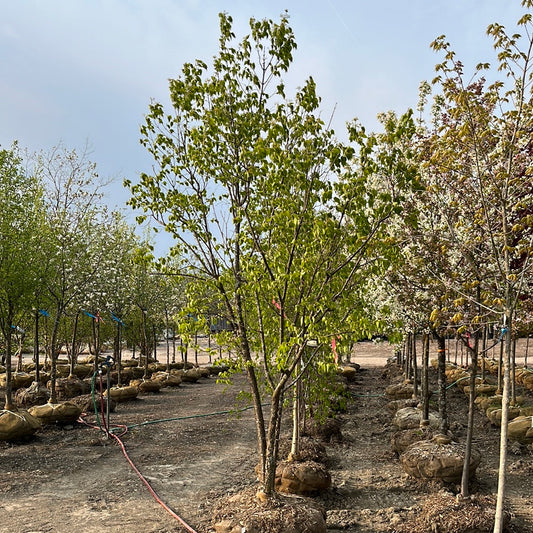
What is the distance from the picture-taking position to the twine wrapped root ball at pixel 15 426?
426 inches

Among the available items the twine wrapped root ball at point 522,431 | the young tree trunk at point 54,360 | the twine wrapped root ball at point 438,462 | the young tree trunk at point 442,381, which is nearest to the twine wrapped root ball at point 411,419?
the young tree trunk at point 442,381

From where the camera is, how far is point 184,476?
29.0 ft

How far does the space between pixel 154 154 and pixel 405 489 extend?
256 inches

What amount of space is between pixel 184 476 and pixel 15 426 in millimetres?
4578

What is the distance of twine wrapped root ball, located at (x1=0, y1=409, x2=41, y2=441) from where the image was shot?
426 inches

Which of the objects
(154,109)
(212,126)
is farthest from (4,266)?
(212,126)

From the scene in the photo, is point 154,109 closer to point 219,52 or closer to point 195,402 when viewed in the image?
point 219,52

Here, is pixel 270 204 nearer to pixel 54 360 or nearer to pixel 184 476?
pixel 184 476

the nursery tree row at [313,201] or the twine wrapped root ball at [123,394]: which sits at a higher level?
the nursery tree row at [313,201]

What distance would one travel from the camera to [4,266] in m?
12.5

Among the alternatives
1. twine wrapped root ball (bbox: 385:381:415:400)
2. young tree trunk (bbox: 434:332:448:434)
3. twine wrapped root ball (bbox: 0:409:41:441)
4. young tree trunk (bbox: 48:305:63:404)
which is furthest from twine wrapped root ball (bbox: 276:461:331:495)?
twine wrapped root ball (bbox: 385:381:415:400)

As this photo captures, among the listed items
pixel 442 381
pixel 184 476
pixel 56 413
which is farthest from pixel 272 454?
pixel 56 413

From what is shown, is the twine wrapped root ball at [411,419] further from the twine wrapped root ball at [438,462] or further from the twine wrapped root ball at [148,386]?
the twine wrapped root ball at [148,386]

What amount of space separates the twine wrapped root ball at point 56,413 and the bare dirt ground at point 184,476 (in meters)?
0.23
